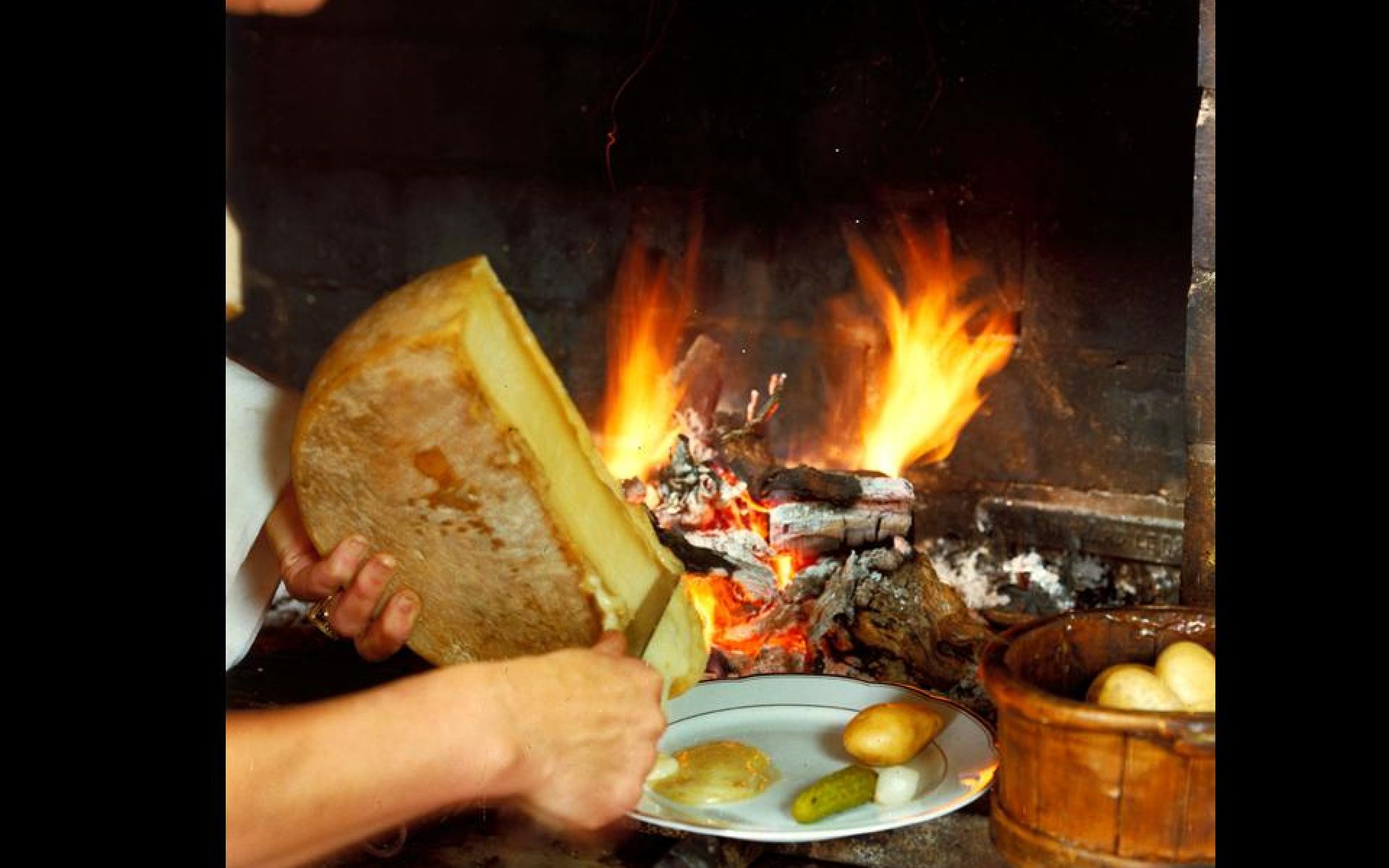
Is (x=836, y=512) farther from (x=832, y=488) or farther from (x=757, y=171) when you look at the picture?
(x=757, y=171)

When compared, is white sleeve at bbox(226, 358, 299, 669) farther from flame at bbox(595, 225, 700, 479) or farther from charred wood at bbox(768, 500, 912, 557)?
flame at bbox(595, 225, 700, 479)

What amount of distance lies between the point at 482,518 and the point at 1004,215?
209 centimetres

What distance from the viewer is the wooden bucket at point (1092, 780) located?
153cm

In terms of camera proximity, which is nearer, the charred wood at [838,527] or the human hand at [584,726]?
the human hand at [584,726]

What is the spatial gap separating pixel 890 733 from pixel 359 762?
70cm

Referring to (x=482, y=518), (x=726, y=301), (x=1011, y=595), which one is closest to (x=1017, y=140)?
(x=726, y=301)

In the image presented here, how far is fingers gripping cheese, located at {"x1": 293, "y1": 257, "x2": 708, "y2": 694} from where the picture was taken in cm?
158

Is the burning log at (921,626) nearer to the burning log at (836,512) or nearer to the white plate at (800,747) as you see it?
the burning log at (836,512)

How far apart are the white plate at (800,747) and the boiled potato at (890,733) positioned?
1.2 inches

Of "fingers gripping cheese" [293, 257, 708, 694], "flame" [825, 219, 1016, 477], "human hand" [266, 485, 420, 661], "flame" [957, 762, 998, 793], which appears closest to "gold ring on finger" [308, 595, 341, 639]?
"human hand" [266, 485, 420, 661]

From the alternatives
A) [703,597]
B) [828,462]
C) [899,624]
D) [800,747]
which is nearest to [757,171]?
[828,462]

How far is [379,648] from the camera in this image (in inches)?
73.5

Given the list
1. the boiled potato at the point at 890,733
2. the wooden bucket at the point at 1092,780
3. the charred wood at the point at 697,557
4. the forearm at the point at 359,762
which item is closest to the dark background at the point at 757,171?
the charred wood at the point at 697,557
